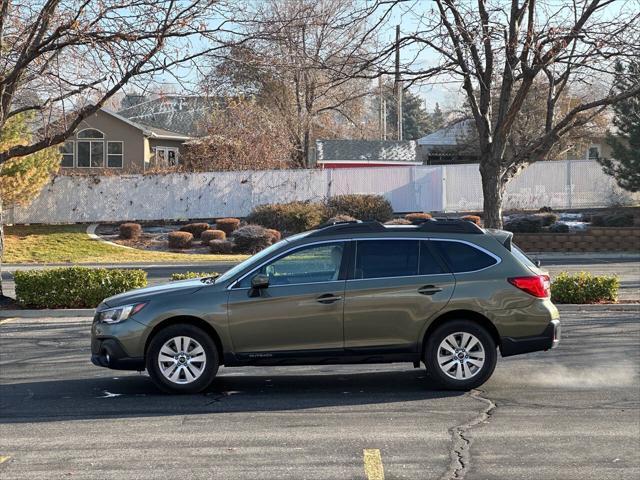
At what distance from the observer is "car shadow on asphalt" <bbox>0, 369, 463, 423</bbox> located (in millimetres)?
7496

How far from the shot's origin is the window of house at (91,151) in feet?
144

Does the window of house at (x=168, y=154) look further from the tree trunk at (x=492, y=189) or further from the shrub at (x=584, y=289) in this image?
the shrub at (x=584, y=289)

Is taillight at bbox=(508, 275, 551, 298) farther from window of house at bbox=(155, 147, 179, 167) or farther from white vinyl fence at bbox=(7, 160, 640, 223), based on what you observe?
window of house at bbox=(155, 147, 179, 167)

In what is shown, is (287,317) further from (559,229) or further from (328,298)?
(559,229)

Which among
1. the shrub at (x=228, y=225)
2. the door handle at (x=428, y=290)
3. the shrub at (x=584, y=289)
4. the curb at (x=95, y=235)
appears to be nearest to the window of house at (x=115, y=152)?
the curb at (x=95, y=235)

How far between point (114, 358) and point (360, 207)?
25.9 meters

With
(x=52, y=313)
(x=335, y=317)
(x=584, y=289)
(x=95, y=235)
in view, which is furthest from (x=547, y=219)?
(x=335, y=317)

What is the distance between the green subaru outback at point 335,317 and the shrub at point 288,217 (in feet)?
76.7

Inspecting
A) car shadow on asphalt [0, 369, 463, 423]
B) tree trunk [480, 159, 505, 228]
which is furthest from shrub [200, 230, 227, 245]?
car shadow on asphalt [0, 369, 463, 423]

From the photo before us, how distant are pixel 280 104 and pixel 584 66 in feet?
105

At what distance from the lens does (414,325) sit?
8.02 meters

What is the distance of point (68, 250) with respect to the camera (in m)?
30.3

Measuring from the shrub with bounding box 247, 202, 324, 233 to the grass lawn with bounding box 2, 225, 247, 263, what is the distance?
4547mm

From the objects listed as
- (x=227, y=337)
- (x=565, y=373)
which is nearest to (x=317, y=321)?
(x=227, y=337)
